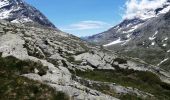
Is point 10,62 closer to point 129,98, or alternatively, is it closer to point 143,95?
point 129,98

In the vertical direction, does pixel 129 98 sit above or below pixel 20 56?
below

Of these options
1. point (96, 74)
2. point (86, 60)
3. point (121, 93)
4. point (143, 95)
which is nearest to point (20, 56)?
point (121, 93)

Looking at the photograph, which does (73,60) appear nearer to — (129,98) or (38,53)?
(38,53)

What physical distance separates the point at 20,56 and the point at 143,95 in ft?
63.1

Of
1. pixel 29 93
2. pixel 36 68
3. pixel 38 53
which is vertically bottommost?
pixel 29 93

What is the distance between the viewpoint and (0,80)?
3284 cm

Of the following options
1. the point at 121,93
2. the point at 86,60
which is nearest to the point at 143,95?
the point at 121,93

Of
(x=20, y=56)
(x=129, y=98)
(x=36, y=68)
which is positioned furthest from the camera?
(x=129, y=98)

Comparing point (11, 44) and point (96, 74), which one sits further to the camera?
point (96, 74)

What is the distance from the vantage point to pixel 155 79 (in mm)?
68438

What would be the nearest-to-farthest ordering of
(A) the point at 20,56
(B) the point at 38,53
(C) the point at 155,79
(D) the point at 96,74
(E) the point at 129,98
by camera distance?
1. (A) the point at 20,56
2. (E) the point at 129,98
3. (B) the point at 38,53
4. (D) the point at 96,74
5. (C) the point at 155,79

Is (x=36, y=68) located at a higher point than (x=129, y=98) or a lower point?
higher

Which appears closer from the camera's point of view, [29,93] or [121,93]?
[29,93]

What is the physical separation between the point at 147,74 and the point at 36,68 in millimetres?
37351
